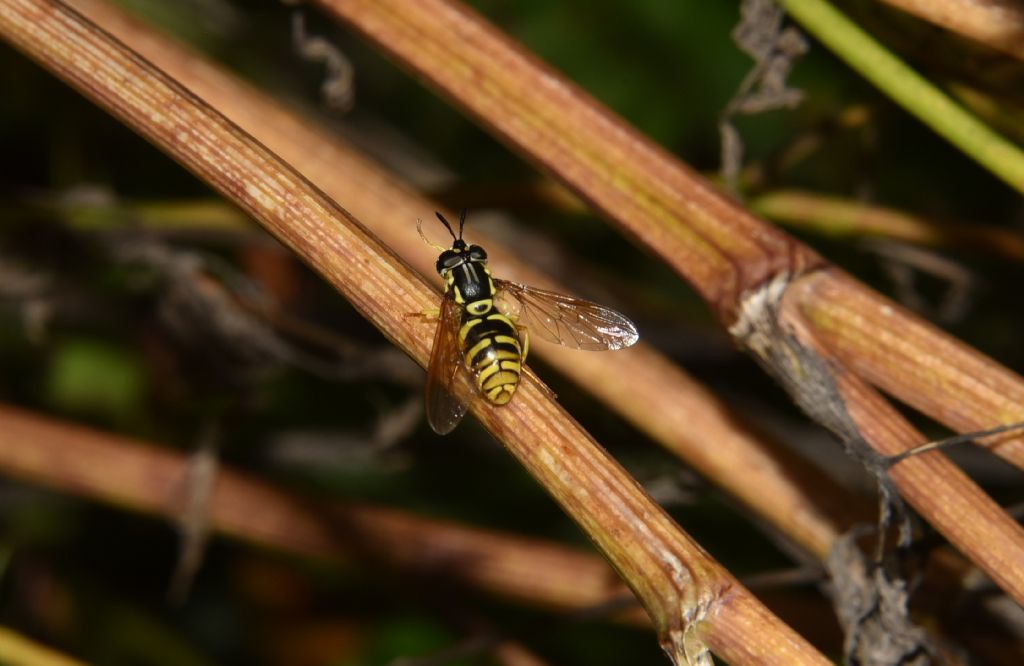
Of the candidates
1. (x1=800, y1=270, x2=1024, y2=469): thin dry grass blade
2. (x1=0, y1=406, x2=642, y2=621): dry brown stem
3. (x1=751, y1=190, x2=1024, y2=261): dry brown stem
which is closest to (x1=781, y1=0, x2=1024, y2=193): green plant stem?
(x1=800, y1=270, x2=1024, y2=469): thin dry grass blade

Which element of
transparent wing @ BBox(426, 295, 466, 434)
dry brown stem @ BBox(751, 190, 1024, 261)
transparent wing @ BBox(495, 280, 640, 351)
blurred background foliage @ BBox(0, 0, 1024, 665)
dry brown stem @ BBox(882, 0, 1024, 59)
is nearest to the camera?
dry brown stem @ BBox(882, 0, 1024, 59)

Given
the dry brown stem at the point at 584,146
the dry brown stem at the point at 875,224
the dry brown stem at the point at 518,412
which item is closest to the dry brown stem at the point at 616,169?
the dry brown stem at the point at 584,146

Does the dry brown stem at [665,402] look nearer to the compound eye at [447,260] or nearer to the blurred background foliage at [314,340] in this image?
the compound eye at [447,260]

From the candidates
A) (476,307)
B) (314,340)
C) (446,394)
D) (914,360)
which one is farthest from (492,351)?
(314,340)

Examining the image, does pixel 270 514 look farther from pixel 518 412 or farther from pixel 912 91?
pixel 912 91

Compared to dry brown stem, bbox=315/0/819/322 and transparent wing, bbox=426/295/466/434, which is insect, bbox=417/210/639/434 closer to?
transparent wing, bbox=426/295/466/434

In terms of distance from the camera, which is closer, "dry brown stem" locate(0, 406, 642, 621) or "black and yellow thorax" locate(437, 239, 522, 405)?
"black and yellow thorax" locate(437, 239, 522, 405)

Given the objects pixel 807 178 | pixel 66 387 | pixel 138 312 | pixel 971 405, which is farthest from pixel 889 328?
pixel 66 387
